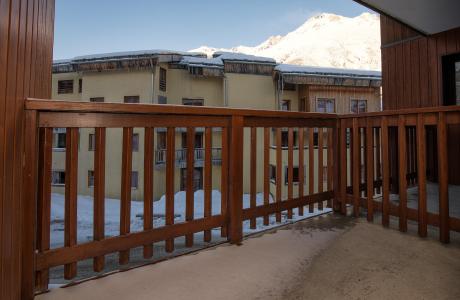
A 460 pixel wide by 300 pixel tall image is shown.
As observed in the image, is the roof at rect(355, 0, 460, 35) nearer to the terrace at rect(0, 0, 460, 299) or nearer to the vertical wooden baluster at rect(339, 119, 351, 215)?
the vertical wooden baluster at rect(339, 119, 351, 215)

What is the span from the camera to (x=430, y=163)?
487cm

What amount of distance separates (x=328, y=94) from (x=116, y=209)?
42.8 ft

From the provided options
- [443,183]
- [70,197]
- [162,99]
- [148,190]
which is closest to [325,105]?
[162,99]

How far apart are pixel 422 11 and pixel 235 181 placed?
379cm

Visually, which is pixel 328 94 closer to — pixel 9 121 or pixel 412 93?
pixel 412 93

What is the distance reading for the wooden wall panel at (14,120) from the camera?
1.18 m

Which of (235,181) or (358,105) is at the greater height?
(358,105)

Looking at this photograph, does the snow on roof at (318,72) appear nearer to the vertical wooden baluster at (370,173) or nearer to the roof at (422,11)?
the roof at (422,11)

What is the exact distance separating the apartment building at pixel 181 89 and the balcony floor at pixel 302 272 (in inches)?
503

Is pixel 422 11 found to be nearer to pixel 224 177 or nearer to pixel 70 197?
pixel 224 177

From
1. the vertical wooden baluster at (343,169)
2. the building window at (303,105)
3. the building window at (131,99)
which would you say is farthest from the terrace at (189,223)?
the building window at (131,99)

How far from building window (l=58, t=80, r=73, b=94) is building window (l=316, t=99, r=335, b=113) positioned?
1449 cm

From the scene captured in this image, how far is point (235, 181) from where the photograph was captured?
2.37 m

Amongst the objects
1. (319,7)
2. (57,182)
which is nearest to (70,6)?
(57,182)
